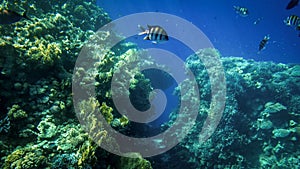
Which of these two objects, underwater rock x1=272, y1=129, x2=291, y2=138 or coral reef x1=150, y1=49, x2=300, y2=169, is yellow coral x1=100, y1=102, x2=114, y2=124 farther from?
underwater rock x1=272, y1=129, x2=291, y2=138

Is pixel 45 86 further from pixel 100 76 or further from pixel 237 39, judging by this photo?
pixel 237 39

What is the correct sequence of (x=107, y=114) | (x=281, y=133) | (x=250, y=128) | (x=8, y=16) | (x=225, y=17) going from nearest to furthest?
1. (x=8, y=16)
2. (x=107, y=114)
3. (x=281, y=133)
4. (x=250, y=128)
5. (x=225, y=17)

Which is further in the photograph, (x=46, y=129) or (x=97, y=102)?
(x=97, y=102)

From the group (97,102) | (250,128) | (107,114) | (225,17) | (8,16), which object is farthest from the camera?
(225,17)

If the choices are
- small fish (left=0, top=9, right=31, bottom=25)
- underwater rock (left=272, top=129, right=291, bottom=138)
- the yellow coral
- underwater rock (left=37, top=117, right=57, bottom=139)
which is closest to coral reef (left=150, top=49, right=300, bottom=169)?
underwater rock (left=272, top=129, right=291, bottom=138)

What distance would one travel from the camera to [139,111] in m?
6.39

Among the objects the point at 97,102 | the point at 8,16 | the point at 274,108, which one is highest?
the point at 274,108

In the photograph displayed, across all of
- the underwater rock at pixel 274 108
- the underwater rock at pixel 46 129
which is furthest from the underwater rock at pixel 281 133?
the underwater rock at pixel 46 129

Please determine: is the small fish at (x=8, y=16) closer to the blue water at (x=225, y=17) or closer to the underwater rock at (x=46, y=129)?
the underwater rock at (x=46, y=129)

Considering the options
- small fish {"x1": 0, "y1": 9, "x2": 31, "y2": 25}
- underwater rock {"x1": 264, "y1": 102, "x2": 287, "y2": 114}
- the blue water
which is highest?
the blue water

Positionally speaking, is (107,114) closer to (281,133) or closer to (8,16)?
(8,16)

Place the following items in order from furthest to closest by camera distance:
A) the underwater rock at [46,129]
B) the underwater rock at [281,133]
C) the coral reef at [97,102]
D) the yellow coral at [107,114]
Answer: the underwater rock at [281,133]
the yellow coral at [107,114]
the underwater rock at [46,129]
the coral reef at [97,102]

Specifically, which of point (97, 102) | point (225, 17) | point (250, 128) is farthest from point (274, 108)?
point (225, 17)

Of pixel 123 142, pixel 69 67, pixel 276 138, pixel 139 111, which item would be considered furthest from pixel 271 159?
pixel 69 67
